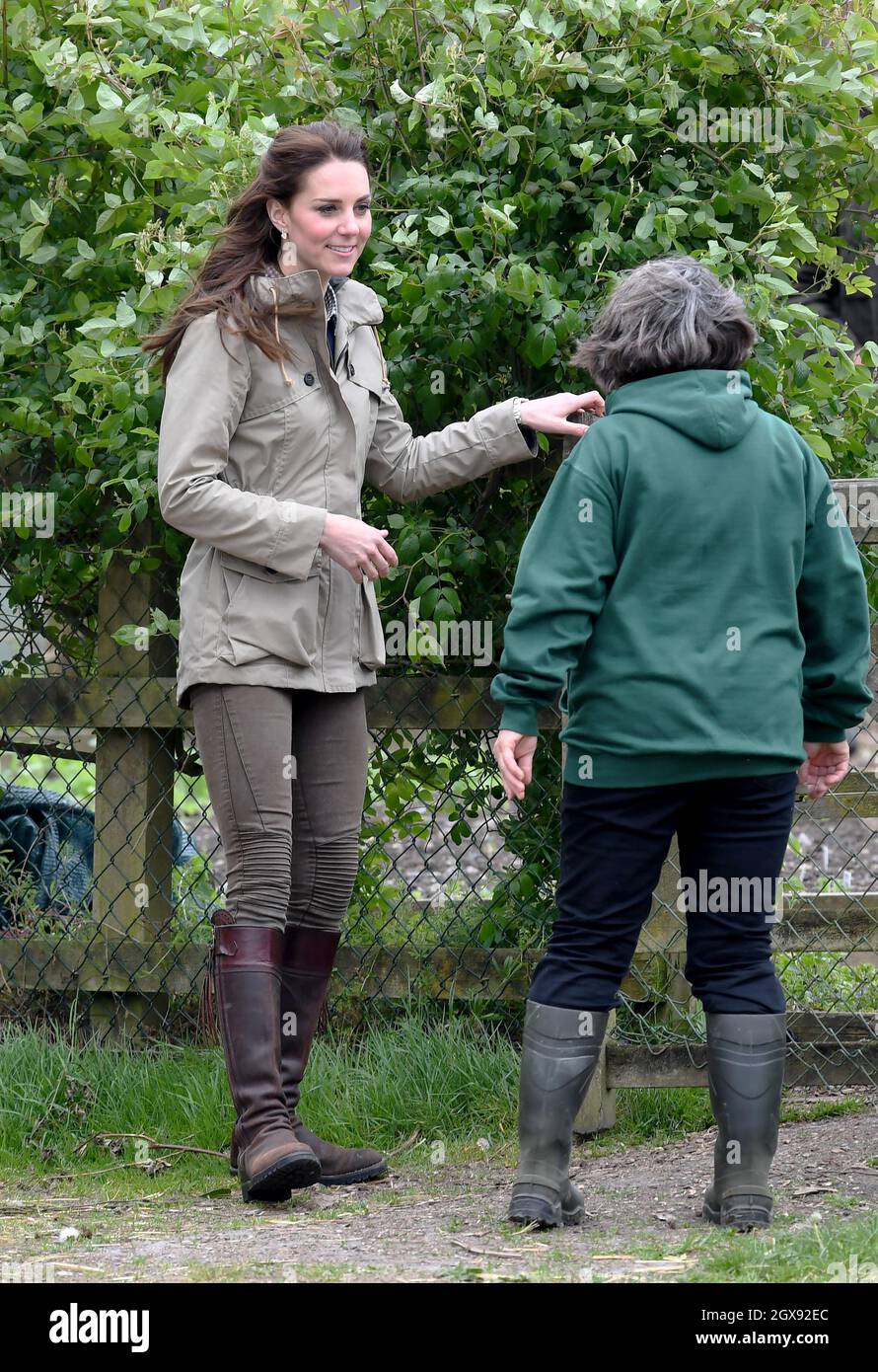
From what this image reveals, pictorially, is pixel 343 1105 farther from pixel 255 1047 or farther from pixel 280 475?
pixel 280 475

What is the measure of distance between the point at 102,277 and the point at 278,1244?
2.27 m

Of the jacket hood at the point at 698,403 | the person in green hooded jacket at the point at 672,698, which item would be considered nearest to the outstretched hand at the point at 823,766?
the person in green hooded jacket at the point at 672,698

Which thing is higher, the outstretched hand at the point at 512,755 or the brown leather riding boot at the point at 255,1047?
the outstretched hand at the point at 512,755

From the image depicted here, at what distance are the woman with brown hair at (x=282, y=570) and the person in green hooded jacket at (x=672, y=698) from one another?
0.46 m

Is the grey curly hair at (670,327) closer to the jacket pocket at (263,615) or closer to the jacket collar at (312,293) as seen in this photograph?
the jacket collar at (312,293)

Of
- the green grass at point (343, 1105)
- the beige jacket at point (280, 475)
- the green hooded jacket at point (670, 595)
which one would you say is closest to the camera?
the green hooded jacket at point (670, 595)

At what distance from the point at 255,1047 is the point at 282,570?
928 millimetres

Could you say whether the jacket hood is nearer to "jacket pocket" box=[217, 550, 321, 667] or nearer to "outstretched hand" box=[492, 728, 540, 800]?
"outstretched hand" box=[492, 728, 540, 800]

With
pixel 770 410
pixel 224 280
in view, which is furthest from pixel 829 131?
pixel 224 280

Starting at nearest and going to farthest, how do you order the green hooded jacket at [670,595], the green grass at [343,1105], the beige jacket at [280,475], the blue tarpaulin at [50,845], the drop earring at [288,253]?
the green hooded jacket at [670,595], the beige jacket at [280,475], the drop earring at [288,253], the green grass at [343,1105], the blue tarpaulin at [50,845]

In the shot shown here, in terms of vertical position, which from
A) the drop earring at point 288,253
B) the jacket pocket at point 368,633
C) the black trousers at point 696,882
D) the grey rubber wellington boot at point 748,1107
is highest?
the drop earring at point 288,253

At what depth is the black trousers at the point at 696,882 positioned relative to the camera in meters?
2.88

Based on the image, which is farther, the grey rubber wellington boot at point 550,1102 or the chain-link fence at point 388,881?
the chain-link fence at point 388,881

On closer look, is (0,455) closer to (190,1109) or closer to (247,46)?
(247,46)
